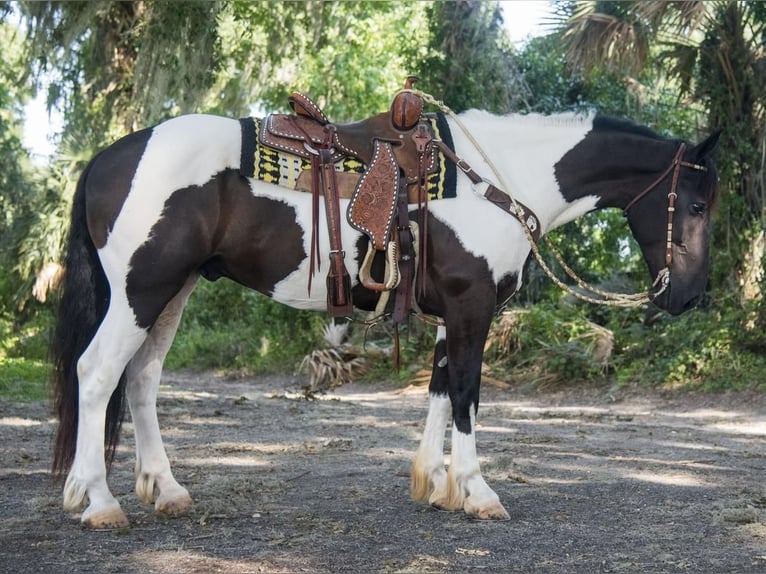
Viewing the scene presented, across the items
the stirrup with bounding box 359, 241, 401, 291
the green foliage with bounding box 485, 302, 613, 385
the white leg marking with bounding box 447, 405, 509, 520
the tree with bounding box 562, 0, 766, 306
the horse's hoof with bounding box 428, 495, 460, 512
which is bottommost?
the horse's hoof with bounding box 428, 495, 460, 512

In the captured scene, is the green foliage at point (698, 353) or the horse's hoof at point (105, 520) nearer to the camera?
the horse's hoof at point (105, 520)

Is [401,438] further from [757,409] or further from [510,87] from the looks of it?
[510,87]

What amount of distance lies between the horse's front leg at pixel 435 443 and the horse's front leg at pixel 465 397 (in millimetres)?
238

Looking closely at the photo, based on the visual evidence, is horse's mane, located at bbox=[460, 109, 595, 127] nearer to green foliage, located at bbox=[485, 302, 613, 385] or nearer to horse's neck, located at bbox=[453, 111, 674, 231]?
horse's neck, located at bbox=[453, 111, 674, 231]

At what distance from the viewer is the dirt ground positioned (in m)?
3.38

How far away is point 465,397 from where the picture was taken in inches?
166

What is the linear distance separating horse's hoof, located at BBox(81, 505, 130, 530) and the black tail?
0.95 ft

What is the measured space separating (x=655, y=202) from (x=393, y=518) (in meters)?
2.04

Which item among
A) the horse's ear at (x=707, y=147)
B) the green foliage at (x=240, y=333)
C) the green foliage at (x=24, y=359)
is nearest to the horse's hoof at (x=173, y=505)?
the green foliage at (x=24, y=359)

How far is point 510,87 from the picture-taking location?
1570cm

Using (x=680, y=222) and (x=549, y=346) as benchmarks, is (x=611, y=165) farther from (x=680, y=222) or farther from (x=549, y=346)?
(x=549, y=346)

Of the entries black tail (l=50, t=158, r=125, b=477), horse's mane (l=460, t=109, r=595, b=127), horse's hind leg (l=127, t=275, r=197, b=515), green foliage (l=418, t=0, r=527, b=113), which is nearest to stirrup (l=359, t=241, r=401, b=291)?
horse's hind leg (l=127, t=275, r=197, b=515)

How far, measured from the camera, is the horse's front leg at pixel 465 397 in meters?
4.18

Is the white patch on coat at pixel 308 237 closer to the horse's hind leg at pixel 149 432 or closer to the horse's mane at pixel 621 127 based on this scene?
Result: the horse's hind leg at pixel 149 432
